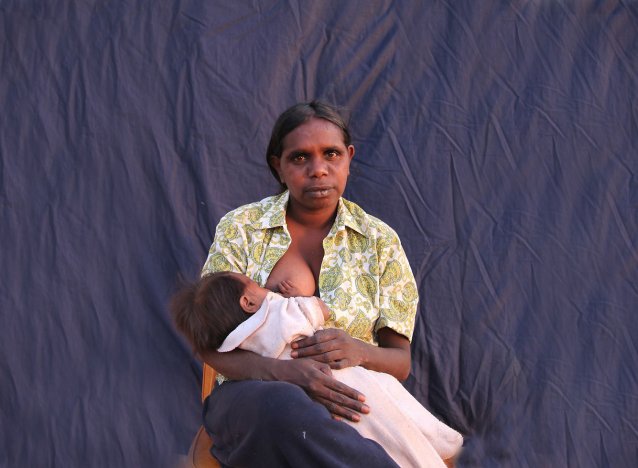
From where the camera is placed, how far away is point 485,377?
111 inches

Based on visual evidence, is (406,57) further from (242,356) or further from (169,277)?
(242,356)

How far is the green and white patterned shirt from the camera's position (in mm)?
2295

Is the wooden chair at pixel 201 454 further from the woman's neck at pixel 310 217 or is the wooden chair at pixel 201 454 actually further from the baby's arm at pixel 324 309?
the woman's neck at pixel 310 217

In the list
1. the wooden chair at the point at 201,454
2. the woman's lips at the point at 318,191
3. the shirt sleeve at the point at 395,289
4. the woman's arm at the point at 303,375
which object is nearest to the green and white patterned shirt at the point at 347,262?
the shirt sleeve at the point at 395,289

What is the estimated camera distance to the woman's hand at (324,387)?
195cm

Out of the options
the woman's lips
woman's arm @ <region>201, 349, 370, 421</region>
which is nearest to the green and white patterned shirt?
the woman's lips

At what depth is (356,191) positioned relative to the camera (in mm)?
2893

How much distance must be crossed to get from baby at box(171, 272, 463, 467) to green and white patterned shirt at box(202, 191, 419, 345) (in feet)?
0.57

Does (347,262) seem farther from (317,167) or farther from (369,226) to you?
(317,167)

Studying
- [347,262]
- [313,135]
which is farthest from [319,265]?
[313,135]

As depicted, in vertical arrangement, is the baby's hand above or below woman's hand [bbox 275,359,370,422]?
above

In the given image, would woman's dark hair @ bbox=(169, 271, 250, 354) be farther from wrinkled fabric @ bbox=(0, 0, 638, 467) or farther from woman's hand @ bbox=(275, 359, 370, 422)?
wrinkled fabric @ bbox=(0, 0, 638, 467)

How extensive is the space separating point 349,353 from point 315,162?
0.50 m

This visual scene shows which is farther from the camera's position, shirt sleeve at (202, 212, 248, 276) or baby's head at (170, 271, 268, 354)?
shirt sleeve at (202, 212, 248, 276)
